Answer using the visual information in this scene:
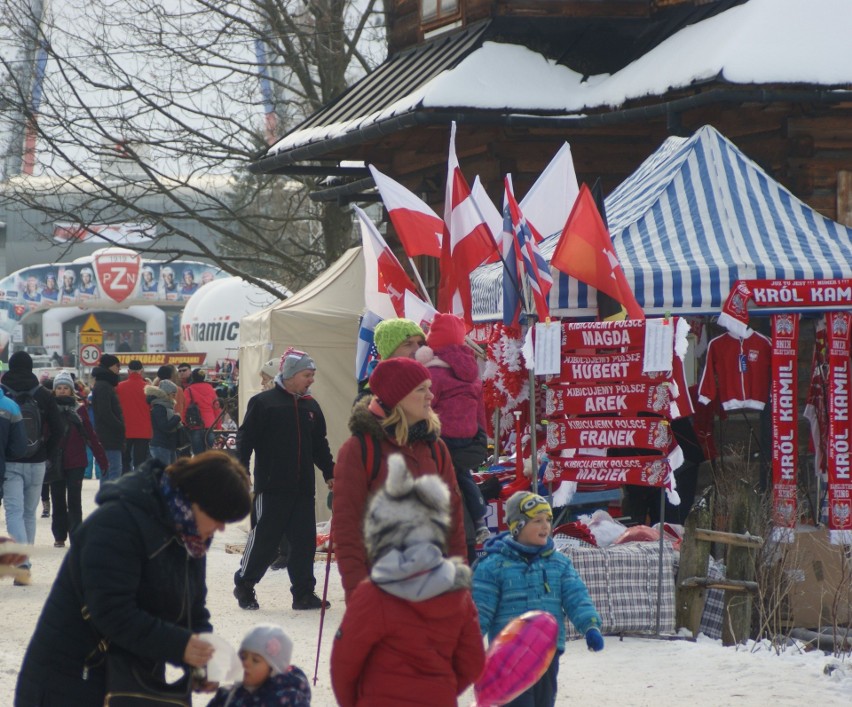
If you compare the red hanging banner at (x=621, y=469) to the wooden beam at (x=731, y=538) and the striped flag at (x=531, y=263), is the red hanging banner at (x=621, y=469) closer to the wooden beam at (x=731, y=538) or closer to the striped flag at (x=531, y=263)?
the wooden beam at (x=731, y=538)

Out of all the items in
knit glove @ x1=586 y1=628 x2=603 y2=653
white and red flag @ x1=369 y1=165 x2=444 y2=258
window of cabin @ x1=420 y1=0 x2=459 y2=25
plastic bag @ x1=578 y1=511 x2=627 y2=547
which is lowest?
plastic bag @ x1=578 y1=511 x2=627 y2=547

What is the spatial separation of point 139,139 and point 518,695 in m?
15.8

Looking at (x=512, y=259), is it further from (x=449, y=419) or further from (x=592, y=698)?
(x=592, y=698)

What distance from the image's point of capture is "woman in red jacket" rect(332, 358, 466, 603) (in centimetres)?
506

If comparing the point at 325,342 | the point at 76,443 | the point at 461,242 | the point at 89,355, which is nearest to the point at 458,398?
the point at 461,242

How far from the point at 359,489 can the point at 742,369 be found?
5522 mm

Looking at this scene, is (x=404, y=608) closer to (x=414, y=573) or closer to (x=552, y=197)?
(x=414, y=573)

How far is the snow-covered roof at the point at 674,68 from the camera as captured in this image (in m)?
12.0

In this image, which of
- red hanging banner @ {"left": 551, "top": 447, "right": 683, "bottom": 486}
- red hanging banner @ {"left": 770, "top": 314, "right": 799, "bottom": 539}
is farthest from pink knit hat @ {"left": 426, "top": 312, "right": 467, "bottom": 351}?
red hanging banner @ {"left": 770, "top": 314, "right": 799, "bottom": 539}

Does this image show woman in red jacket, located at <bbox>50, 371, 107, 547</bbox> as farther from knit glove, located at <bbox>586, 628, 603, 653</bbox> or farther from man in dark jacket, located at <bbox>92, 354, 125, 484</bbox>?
knit glove, located at <bbox>586, 628, 603, 653</bbox>

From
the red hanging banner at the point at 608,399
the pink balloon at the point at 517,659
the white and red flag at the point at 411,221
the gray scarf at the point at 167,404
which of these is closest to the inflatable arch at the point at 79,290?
the gray scarf at the point at 167,404

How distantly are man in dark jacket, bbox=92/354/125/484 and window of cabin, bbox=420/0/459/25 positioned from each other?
18.6 feet

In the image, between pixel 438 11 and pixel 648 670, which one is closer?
pixel 648 670

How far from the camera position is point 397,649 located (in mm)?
3887
